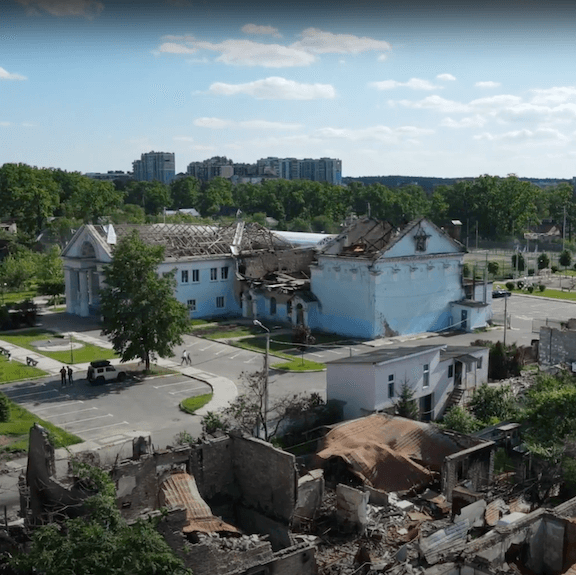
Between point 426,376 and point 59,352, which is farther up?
point 426,376

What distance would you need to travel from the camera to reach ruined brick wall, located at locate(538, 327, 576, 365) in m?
37.5

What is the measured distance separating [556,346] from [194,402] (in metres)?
18.1

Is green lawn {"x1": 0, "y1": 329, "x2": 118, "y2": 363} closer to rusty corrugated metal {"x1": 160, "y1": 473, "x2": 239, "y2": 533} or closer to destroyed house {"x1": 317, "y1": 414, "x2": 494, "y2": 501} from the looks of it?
destroyed house {"x1": 317, "y1": 414, "x2": 494, "y2": 501}

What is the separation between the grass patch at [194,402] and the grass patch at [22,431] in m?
5.24

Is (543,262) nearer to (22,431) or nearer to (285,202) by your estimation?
(285,202)

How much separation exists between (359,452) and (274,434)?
4689 millimetres

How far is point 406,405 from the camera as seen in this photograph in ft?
99.2

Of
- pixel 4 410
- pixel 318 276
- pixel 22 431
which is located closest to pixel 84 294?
pixel 318 276

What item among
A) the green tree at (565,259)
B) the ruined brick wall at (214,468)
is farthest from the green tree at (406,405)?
the green tree at (565,259)

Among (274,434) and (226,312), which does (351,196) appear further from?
(274,434)

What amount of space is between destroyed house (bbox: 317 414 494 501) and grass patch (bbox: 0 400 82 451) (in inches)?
404

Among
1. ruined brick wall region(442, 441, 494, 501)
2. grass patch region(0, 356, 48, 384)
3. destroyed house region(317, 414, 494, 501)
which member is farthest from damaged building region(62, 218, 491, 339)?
ruined brick wall region(442, 441, 494, 501)

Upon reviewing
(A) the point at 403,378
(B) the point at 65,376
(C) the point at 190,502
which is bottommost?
(B) the point at 65,376

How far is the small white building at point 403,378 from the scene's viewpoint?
3044cm
